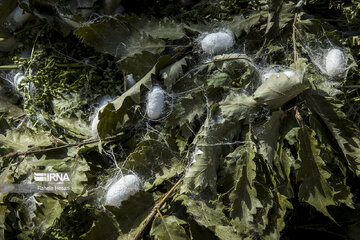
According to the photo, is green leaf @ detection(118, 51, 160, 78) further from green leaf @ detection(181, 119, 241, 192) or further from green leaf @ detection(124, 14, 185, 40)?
green leaf @ detection(181, 119, 241, 192)

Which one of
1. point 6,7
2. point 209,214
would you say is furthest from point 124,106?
point 6,7

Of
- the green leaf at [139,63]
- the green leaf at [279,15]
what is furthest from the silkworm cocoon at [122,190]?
the green leaf at [279,15]

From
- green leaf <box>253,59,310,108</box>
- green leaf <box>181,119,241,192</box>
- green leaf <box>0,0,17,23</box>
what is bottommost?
green leaf <box>181,119,241,192</box>

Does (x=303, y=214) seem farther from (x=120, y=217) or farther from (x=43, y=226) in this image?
(x=43, y=226)

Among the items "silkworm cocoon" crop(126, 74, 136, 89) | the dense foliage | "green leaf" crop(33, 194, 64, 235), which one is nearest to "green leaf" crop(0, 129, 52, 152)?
the dense foliage

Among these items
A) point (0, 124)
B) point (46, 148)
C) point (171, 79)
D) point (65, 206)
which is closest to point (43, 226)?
point (65, 206)

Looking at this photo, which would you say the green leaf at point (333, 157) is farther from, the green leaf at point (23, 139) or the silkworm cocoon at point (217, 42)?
the green leaf at point (23, 139)

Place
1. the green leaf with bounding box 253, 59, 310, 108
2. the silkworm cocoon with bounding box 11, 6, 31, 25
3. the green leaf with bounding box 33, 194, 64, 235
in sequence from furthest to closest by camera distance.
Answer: the silkworm cocoon with bounding box 11, 6, 31, 25 → the green leaf with bounding box 33, 194, 64, 235 → the green leaf with bounding box 253, 59, 310, 108
